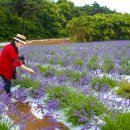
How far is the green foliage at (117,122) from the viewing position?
4.20m

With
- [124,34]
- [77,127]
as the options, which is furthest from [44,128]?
[124,34]

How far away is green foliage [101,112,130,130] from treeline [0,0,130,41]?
25.2 m

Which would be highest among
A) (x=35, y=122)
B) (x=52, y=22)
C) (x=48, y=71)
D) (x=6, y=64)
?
(x=6, y=64)

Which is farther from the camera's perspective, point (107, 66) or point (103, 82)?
point (107, 66)

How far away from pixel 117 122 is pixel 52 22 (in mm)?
41353

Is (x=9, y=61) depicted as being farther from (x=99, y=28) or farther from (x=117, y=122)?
(x=99, y=28)

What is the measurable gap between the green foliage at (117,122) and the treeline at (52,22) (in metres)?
25.2

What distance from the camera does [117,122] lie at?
4.25 metres

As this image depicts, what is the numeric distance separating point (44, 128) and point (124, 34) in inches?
1243

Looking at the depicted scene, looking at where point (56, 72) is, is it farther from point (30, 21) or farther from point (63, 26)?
point (63, 26)

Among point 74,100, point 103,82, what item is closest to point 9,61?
point 103,82

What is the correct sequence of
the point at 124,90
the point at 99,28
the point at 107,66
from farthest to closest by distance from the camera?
the point at 99,28
the point at 107,66
the point at 124,90

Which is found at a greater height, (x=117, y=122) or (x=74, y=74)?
(x=117, y=122)

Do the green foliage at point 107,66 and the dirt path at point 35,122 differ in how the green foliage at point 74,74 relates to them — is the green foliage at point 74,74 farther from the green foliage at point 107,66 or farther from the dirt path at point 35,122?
the dirt path at point 35,122
